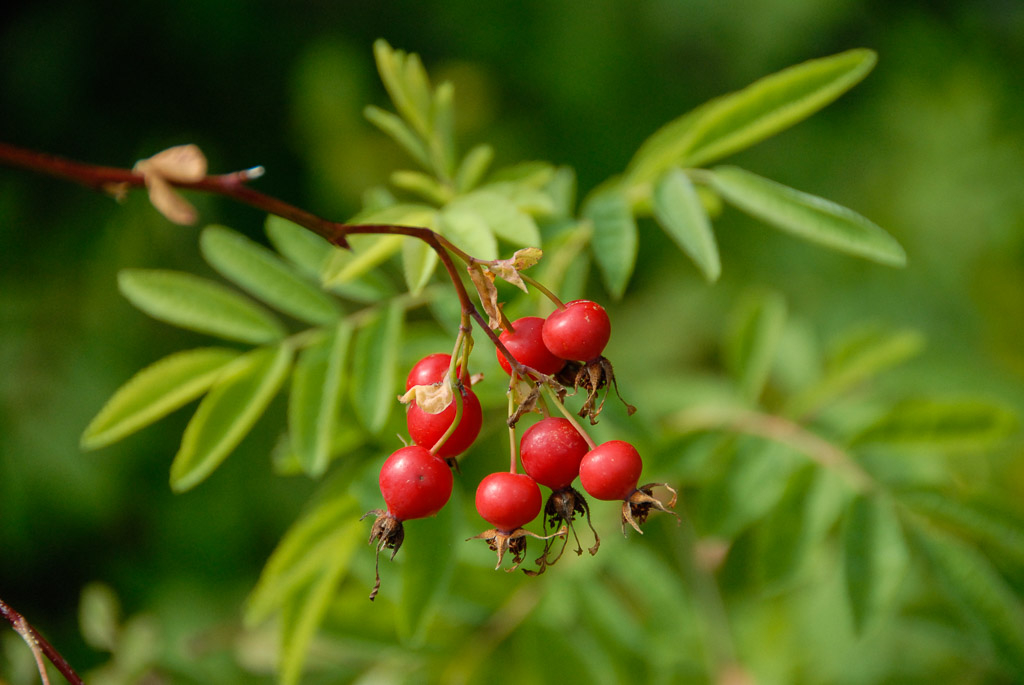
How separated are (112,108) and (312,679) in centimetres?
279

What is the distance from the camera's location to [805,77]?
1502 mm

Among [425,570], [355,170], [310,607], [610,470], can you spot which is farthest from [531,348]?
[355,170]

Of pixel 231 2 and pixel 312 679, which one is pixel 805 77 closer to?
pixel 312 679

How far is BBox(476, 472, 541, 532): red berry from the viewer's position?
104 cm

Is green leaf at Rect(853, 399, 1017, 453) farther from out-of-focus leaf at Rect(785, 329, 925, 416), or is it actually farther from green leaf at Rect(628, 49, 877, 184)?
green leaf at Rect(628, 49, 877, 184)

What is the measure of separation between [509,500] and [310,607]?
76 centimetres

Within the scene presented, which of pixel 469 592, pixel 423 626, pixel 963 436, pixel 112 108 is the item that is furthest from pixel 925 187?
pixel 112 108

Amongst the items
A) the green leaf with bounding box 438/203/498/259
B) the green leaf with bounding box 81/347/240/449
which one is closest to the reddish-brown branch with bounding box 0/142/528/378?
the green leaf with bounding box 438/203/498/259

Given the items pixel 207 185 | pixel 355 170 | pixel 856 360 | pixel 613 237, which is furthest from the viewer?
pixel 355 170

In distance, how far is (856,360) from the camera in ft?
6.39

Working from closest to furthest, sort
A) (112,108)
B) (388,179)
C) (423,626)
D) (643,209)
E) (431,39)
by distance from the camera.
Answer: (423,626), (643,209), (112,108), (388,179), (431,39)

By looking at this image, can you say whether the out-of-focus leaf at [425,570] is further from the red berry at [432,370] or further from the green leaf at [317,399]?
the red berry at [432,370]

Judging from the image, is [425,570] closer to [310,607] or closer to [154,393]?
[310,607]

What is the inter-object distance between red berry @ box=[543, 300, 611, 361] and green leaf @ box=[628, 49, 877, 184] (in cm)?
70
